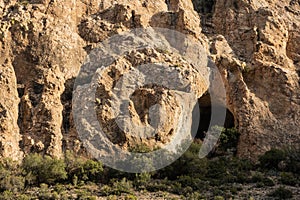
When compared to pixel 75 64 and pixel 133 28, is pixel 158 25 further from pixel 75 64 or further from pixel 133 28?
→ pixel 75 64

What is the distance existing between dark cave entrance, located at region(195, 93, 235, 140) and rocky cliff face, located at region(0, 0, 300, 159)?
1.70 m

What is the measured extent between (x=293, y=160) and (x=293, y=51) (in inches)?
502

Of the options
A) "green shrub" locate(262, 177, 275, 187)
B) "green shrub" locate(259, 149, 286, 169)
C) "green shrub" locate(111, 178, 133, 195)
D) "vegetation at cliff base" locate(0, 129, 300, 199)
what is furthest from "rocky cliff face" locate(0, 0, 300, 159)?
"green shrub" locate(262, 177, 275, 187)

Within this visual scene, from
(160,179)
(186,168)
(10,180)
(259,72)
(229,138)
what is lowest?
(10,180)

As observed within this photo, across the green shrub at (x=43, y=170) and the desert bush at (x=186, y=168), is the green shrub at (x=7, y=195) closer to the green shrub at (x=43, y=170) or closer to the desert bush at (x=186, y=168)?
the green shrub at (x=43, y=170)

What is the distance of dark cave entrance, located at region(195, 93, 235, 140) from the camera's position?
137 feet

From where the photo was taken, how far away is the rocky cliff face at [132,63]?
3606 centimetres

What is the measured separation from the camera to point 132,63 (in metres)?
39.3

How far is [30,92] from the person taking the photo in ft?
122

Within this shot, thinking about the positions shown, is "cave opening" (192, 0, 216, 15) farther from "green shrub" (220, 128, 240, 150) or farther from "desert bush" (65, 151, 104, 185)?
"desert bush" (65, 151, 104, 185)

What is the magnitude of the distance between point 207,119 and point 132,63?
8.09m

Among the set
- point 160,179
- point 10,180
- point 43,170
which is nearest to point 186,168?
point 160,179

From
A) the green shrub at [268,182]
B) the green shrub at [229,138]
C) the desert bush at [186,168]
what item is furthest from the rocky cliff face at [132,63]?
the green shrub at [268,182]

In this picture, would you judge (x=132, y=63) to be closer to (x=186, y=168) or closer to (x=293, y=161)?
(x=186, y=168)
